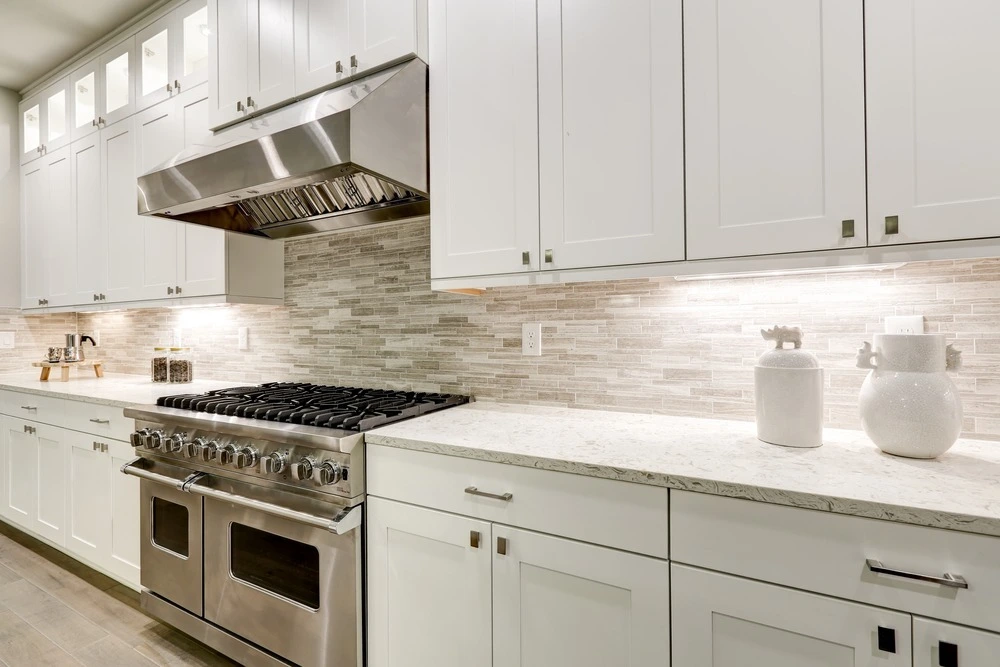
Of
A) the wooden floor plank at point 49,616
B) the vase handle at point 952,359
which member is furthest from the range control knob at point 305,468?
the vase handle at point 952,359

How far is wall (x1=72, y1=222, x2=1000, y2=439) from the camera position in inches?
49.0

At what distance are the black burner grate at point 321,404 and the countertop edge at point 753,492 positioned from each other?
299 mm

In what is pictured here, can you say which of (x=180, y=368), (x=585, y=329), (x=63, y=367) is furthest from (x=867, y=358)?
(x=63, y=367)

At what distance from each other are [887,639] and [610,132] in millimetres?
1298

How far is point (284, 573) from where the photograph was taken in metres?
1.50

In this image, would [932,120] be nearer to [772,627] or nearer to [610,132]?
[610,132]

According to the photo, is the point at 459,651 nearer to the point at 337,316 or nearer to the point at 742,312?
the point at 742,312

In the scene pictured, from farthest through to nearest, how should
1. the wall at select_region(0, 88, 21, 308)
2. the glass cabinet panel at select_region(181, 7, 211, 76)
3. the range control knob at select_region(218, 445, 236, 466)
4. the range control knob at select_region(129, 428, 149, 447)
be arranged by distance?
the wall at select_region(0, 88, 21, 308) < the glass cabinet panel at select_region(181, 7, 211, 76) < the range control knob at select_region(129, 428, 149, 447) < the range control knob at select_region(218, 445, 236, 466)

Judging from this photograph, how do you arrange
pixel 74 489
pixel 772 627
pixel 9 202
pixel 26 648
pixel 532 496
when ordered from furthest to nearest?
pixel 9 202, pixel 74 489, pixel 26 648, pixel 532 496, pixel 772 627

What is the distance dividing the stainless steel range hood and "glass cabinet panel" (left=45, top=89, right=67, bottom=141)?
1854mm

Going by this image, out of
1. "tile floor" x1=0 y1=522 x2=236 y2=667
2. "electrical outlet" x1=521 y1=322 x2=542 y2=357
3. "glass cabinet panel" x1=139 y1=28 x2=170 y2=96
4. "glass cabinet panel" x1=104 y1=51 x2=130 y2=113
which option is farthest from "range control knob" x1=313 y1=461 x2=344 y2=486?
"glass cabinet panel" x1=104 y1=51 x2=130 y2=113

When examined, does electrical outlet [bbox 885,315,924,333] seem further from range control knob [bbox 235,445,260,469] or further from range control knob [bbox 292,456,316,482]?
range control knob [bbox 235,445,260,469]

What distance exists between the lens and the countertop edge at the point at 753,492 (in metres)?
0.77

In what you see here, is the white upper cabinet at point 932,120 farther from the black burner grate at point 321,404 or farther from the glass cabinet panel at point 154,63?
the glass cabinet panel at point 154,63
